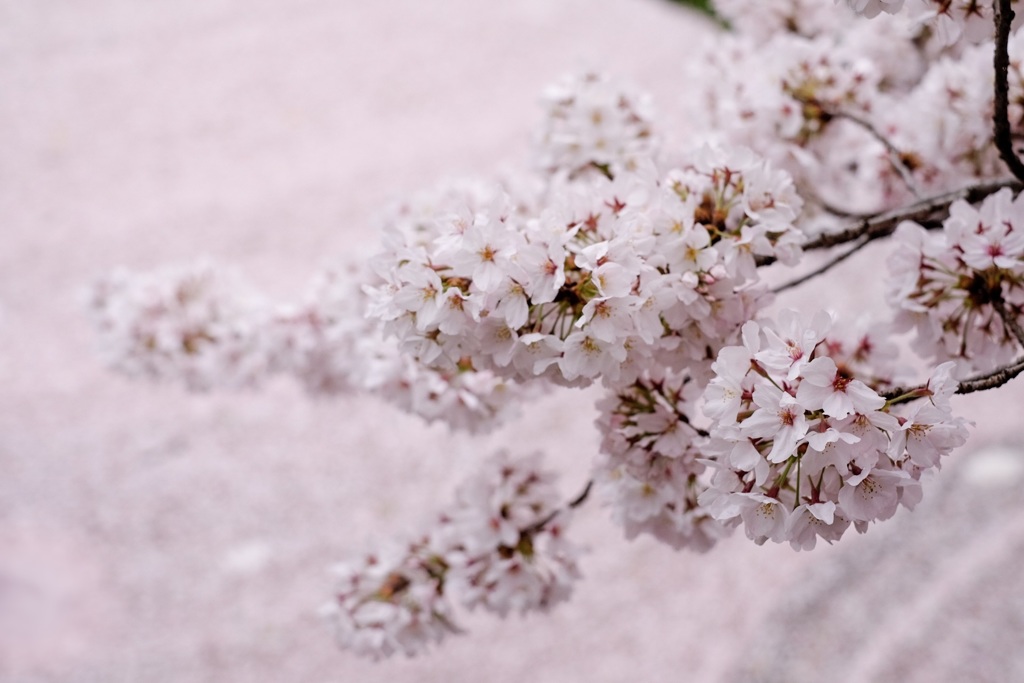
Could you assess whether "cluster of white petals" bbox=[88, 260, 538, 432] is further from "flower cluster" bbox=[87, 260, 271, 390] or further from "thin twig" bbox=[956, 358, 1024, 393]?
"thin twig" bbox=[956, 358, 1024, 393]

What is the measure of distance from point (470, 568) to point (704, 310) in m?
0.41

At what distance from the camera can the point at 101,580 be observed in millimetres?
2236

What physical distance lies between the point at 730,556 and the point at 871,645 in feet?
1.30

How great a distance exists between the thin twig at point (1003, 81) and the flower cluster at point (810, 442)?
19cm

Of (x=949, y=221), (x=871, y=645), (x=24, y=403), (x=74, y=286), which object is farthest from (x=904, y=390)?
(x=74, y=286)

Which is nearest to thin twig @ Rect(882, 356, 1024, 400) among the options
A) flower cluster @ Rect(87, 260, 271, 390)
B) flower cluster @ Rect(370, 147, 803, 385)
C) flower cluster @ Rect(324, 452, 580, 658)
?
flower cluster @ Rect(370, 147, 803, 385)

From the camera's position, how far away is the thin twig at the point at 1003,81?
1.70ft

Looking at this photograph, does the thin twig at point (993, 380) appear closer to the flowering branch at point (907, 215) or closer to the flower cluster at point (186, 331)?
the flowering branch at point (907, 215)

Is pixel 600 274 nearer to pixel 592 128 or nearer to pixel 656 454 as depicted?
Result: pixel 656 454

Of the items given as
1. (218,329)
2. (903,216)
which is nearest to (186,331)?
(218,329)

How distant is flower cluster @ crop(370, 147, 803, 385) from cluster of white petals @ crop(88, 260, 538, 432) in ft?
1.57

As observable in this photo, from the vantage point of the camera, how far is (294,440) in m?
2.60

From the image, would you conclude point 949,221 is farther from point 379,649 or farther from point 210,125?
point 210,125

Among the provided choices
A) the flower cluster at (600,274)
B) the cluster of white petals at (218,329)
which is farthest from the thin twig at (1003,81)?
the cluster of white petals at (218,329)
